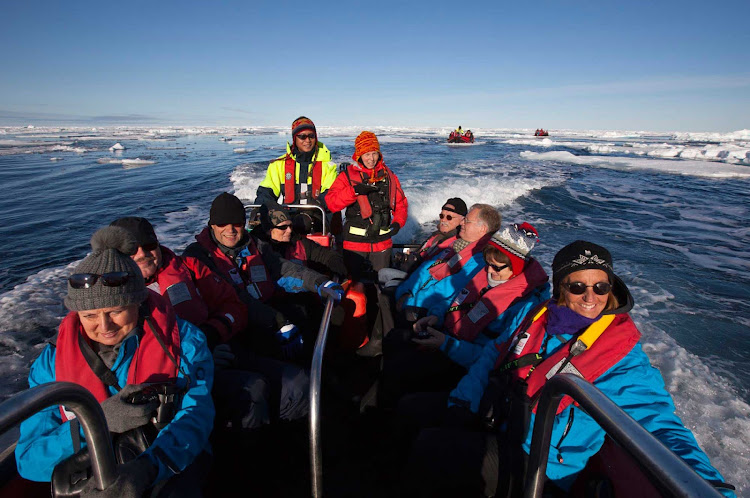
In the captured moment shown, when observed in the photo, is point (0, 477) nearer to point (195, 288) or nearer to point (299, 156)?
point (195, 288)

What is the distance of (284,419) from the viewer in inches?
87.9

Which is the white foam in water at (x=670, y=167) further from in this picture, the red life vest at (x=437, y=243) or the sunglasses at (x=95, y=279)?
the sunglasses at (x=95, y=279)

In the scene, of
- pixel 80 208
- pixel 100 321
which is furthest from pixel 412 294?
pixel 80 208

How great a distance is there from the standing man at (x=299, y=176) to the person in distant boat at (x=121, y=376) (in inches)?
108

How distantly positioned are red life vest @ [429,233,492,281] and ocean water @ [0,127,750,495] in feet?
8.07

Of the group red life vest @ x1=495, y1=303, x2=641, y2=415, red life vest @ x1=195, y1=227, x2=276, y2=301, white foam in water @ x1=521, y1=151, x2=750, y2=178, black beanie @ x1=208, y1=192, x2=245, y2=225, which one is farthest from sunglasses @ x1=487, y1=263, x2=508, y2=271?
white foam in water @ x1=521, y1=151, x2=750, y2=178

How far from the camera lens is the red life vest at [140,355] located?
1.42 meters

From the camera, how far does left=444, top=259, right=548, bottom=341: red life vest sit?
2422 millimetres

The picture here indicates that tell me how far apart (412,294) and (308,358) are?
112 cm

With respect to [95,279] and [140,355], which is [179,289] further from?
[95,279]

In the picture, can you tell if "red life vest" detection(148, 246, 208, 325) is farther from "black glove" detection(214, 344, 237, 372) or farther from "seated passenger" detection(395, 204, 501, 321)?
"seated passenger" detection(395, 204, 501, 321)

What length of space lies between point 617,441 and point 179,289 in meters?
2.29

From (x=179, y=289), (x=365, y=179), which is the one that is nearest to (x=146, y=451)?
(x=179, y=289)

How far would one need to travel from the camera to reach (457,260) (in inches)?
122
